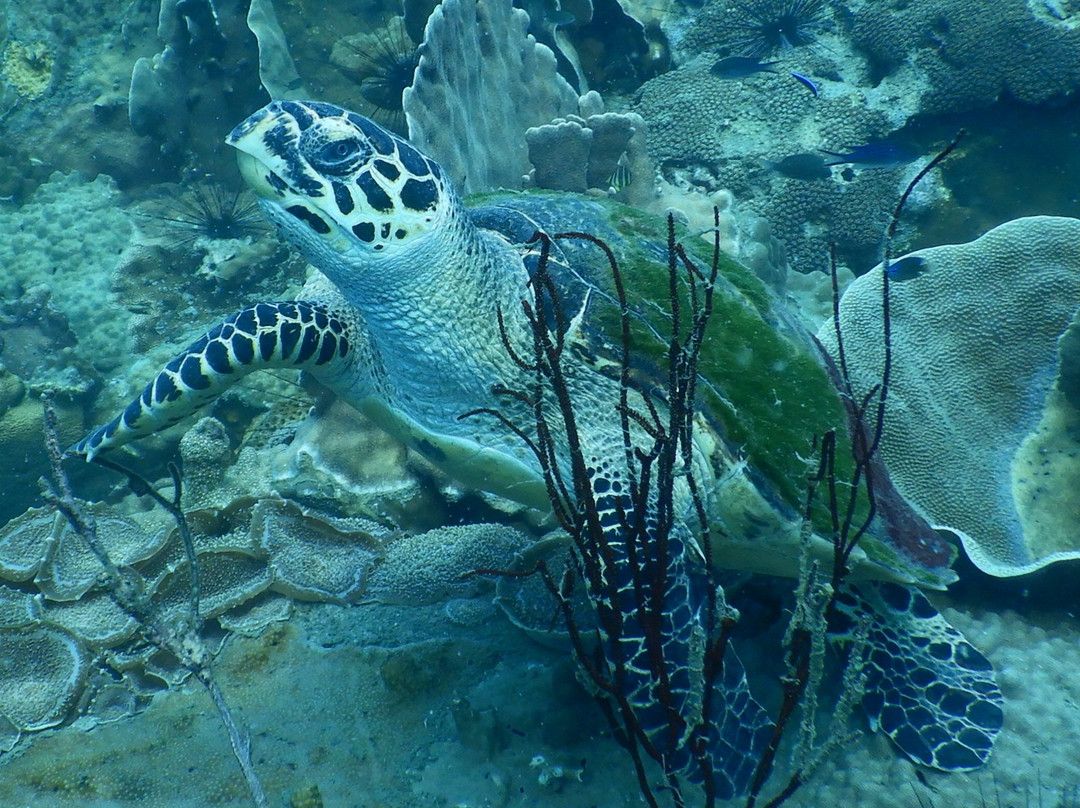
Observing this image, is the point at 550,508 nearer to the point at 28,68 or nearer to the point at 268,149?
the point at 268,149

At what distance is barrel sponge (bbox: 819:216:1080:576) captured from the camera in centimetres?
291

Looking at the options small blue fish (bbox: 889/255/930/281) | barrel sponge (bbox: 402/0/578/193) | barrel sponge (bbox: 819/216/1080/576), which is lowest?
barrel sponge (bbox: 819/216/1080/576)

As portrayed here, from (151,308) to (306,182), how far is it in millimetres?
3709

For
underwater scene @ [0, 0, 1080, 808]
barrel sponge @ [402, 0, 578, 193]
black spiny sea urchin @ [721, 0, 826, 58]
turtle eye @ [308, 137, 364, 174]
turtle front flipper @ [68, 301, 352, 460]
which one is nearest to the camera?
underwater scene @ [0, 0, 1080, 808]

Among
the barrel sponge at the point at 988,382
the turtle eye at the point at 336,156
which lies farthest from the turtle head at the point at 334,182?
the barrel sponge at the point at 988,382

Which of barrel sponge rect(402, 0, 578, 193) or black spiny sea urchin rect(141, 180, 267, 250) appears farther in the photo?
black spiny sea urchin rect(141, 180, 267, 250)

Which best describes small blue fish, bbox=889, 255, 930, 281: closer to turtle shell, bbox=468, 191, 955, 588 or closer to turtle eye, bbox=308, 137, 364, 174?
turtle shell, bbox=468, 191, 955, 588

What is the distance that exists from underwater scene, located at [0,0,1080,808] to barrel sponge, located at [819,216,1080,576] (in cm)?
2

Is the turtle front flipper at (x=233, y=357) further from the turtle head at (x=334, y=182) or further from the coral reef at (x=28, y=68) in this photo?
the coral reef at (x=28, y=68)

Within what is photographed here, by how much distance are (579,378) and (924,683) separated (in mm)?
1848

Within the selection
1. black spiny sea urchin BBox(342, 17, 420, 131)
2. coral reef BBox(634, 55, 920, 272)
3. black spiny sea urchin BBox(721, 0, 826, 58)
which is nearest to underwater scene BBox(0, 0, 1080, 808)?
coral reef BBox(634, 55, 920, 272)

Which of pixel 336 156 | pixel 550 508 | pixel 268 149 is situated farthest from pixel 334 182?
pixel 550 508

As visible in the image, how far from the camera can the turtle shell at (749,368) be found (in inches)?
90.7

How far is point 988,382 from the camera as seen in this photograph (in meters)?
3.22
